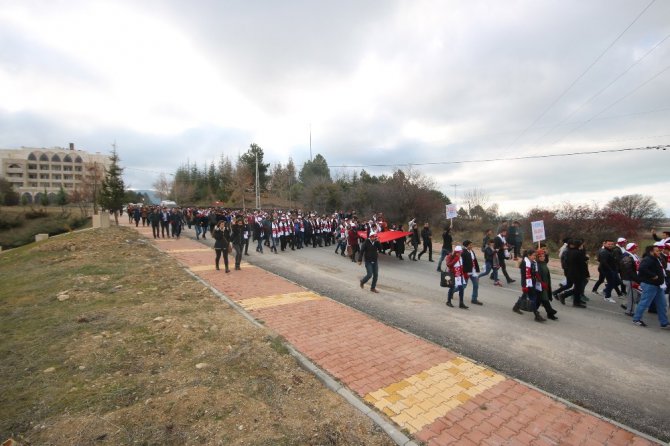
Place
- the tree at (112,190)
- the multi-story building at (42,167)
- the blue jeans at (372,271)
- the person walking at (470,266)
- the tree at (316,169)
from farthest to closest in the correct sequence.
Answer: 1. the multi-story building at (42,167)
2. the tree at (316,169)
3. the tree at (112,190)
4. the blue jeans at (372,271)
5. the person walking at (470,266)

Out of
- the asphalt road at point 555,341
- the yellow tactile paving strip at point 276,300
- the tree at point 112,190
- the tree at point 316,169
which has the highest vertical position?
the tree at point 316,169

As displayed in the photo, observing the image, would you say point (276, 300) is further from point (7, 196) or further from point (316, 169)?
point (7, 196)

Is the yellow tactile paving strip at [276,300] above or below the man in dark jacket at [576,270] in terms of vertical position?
below

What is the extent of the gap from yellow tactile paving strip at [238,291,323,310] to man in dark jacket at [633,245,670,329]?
7.13 meters

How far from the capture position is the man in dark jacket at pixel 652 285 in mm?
7168

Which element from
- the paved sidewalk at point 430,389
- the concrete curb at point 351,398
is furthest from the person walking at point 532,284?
the concrete curb at point 351,398

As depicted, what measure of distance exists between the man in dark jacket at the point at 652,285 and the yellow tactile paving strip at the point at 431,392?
487 centimetres

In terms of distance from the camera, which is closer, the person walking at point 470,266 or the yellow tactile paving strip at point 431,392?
the yellow tactile paving strip at point 431,392

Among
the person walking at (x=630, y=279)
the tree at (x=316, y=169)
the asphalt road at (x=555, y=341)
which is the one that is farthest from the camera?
the tree at (x=316, y=169)

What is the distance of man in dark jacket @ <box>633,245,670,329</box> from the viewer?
7.17 metres

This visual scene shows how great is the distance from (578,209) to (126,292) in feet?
72.5

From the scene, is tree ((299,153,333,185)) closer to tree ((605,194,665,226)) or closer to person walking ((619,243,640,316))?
tree ((605,194,665,226))

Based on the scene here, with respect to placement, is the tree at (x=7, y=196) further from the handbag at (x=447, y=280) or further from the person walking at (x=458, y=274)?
the person walking at (x=458, y=274)

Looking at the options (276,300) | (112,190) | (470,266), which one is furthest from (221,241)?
(112,190)
